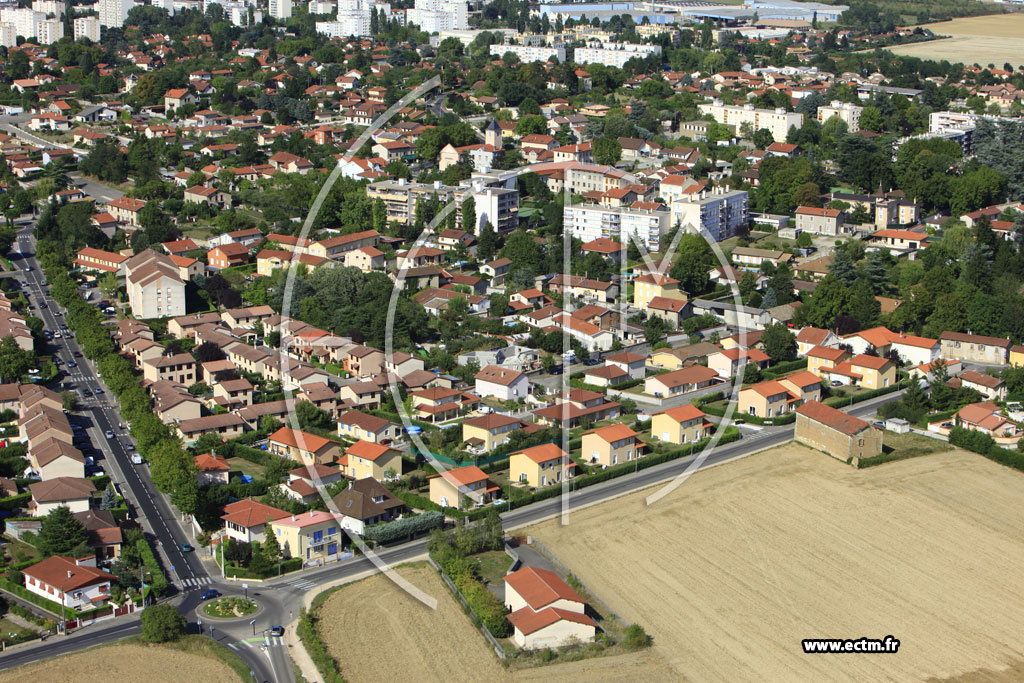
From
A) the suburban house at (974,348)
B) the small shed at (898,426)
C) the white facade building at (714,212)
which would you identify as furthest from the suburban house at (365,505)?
the white facade building at (714,212)

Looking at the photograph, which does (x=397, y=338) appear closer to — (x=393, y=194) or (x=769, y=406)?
(x=769, y=406)

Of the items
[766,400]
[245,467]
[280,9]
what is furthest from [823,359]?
[280,9]

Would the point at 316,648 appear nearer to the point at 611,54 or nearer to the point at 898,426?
the point at 898,426

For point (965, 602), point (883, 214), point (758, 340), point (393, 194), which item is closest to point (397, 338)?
point (758, 340)

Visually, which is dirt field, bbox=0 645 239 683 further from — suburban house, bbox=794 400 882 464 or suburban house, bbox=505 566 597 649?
suburban house, bbox=794 400 882 464

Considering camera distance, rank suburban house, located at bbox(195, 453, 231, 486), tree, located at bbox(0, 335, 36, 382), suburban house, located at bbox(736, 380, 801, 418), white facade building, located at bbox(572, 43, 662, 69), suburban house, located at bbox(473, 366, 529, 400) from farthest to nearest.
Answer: white facade building, located at bbox(572, 43, 662, 69)
tree, located at bbox(0, 335, 36, 382)
suburban house, located at bbox(473, 366, 529, 400)
suburban house, located at bbox(736, 380, 801, 418)
suburban house, located at bbox(195, 453, 231, 486)

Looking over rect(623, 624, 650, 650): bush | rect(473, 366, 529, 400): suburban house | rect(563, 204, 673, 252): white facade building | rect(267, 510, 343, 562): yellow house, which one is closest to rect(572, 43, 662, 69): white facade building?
rect(563, 204, 673, 252): white facade building
